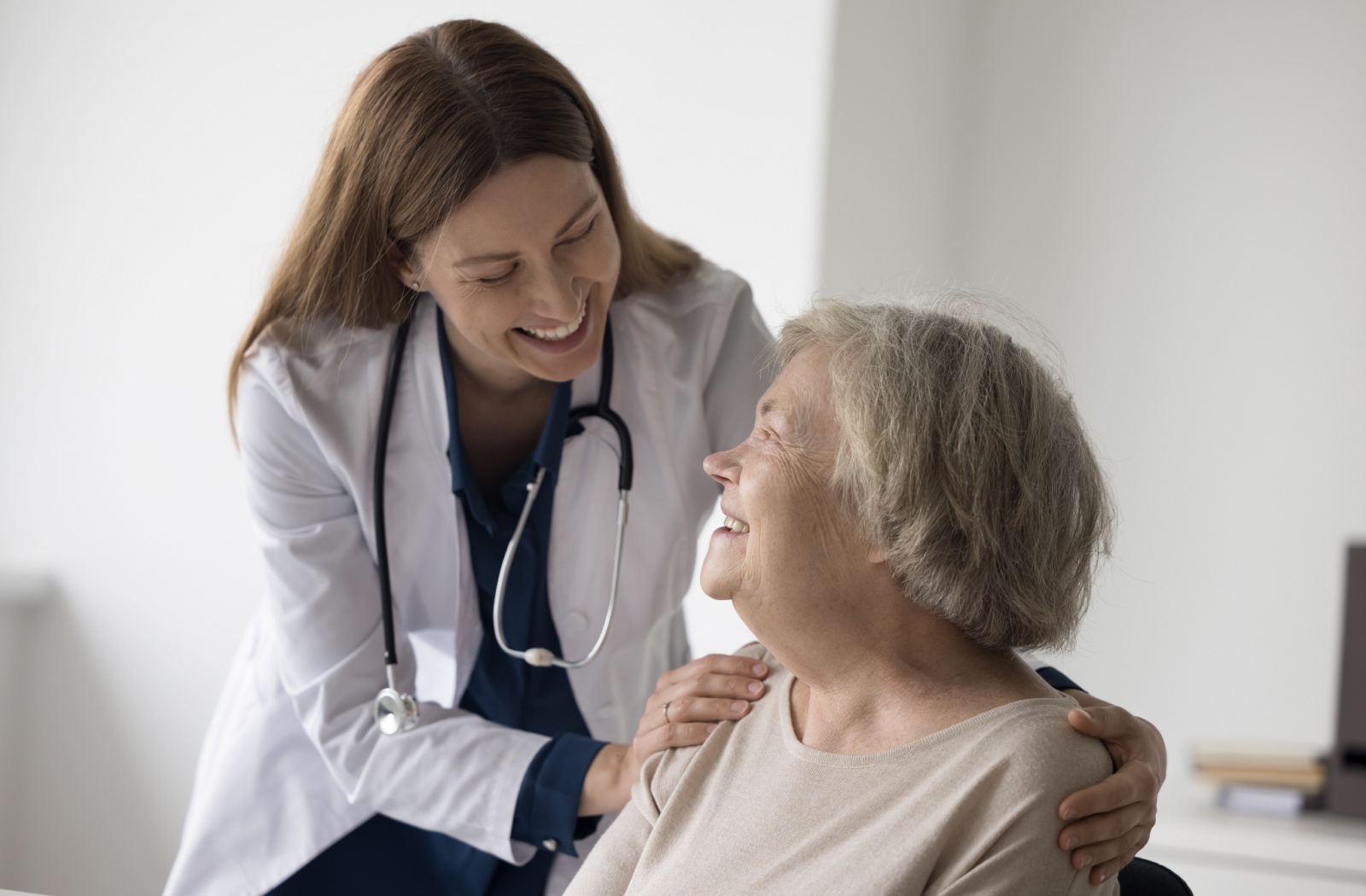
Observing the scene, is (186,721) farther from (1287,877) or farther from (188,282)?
(1287,877)

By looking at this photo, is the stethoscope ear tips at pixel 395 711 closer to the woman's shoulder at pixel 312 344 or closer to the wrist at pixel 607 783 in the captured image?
the wrist at pixel 607 783

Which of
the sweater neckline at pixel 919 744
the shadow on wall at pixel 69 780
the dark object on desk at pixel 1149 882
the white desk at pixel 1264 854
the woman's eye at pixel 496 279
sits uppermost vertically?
the woman's eye at pixel 496 279

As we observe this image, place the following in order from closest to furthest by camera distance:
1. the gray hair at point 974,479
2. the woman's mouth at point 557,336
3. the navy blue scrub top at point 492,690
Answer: the gray hair at point 974,479
the woman's mouth at point 557,336
the navy blue scrub top at point 492,690

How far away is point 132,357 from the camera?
9.74 feet

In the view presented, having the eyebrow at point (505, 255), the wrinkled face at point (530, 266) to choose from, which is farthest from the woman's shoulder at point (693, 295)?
the eyebrow at point (505, 255)

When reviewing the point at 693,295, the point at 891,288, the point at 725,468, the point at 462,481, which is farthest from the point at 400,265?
the point at 891,288

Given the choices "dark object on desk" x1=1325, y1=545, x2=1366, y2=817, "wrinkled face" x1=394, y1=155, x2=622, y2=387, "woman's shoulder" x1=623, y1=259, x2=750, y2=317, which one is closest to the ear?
"wrinkled face" x1=394, y1=155, x2=622, y2=387

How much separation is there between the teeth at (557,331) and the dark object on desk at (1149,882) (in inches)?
31.4

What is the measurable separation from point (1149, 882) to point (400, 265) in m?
1.03

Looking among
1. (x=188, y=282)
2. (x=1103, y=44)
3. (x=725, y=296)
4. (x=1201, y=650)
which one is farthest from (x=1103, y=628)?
(x=188, y=282)

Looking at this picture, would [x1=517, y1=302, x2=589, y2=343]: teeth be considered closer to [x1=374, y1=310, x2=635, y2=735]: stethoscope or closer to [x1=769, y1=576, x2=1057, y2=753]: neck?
[x1=374, y1=310, x2=635, y2=735]: stethoscope

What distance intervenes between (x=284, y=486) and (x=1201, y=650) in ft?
7.39

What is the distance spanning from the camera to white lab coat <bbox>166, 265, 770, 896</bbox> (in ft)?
4.95

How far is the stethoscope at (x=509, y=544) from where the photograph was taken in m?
1.46
